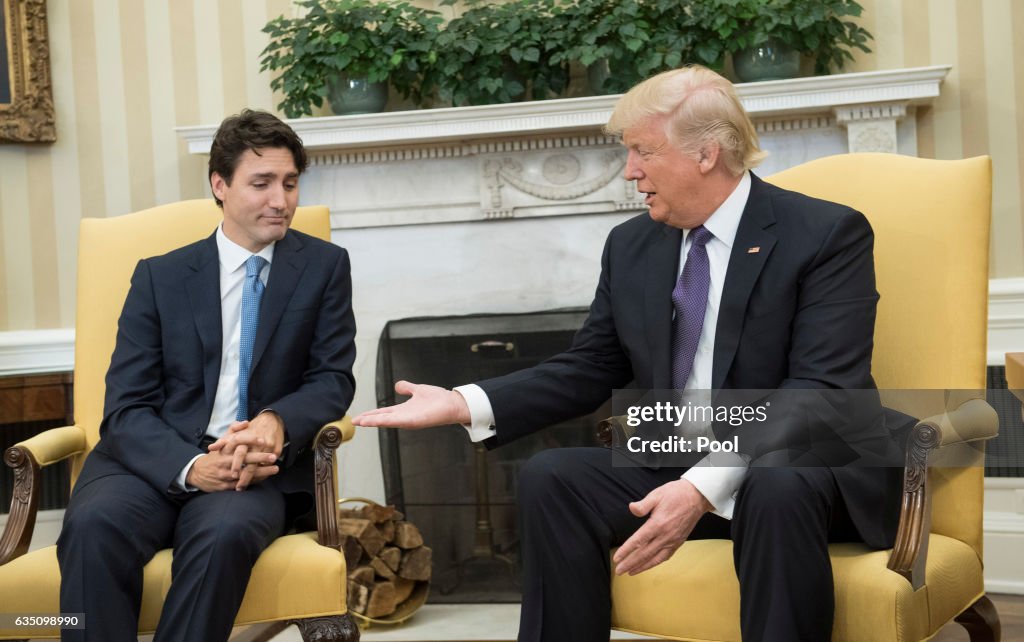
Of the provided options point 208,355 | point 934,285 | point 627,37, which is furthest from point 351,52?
point 934,285

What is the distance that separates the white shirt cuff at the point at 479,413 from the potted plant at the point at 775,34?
1.75m

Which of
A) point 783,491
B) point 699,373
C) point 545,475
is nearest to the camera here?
point 783,491

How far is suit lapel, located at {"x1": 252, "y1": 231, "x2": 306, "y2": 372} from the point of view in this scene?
2316mm

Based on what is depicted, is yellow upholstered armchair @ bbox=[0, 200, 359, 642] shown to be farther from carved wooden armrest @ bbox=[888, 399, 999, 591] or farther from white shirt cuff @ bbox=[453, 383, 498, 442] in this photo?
carved wooden armrest @ bbox=[888, 399, 999, 591]

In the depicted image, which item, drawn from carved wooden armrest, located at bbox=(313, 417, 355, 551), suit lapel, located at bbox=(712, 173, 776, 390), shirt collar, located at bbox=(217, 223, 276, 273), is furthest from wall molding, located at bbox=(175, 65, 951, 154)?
carved wooden armrest, located at bbox=(313, 417, 355, 551)

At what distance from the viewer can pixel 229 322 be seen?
2377 millimetres

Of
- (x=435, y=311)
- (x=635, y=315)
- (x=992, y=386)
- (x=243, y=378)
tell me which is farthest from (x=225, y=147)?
(x=992, y=386)

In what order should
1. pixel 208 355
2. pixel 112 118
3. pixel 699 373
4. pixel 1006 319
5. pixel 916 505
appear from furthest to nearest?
1. pixel 112 118
2. pixel 1006 319
3. pixel 208 355
4. pixel 699 373
5. pixel 916 505

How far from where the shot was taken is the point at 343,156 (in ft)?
11.8

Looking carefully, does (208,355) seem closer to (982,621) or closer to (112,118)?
(982,621)

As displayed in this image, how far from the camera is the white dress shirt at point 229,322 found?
2.31m

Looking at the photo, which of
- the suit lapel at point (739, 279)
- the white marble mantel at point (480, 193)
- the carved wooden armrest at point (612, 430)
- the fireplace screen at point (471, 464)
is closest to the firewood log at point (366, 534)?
the fireplace screen at point (471, 464)

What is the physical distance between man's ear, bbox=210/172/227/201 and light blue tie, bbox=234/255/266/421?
0.18 meters

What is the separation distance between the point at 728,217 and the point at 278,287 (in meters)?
1.01
